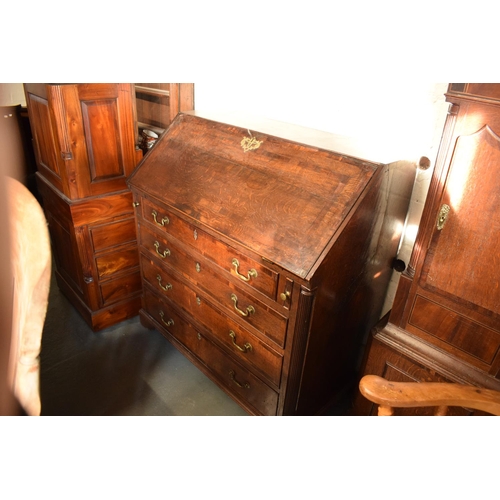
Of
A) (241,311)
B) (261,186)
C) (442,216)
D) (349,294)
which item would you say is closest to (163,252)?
(241,311)

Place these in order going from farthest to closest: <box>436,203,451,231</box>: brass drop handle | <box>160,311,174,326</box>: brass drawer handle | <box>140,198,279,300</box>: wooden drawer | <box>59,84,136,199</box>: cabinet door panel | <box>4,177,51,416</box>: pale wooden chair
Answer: <box>160,311,174,326</box>: brass drawer handle < <box>59,84,136,199</box>: cabinet door panel < <box>140,198,279,300</box>: wooden drawer < <box>436,203,451,231</box>: brass drop handle < <box>4,177,51,416</box>: pale wooden chair

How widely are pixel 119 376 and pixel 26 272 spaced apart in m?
1.80

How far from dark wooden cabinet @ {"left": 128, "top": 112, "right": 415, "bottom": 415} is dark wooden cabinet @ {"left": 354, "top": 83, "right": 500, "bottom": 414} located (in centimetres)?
22

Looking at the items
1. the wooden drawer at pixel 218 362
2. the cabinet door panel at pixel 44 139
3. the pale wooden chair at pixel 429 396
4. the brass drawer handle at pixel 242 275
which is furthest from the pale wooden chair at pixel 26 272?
the cabinet door panel at pixel 44 139

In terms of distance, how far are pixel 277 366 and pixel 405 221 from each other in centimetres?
89

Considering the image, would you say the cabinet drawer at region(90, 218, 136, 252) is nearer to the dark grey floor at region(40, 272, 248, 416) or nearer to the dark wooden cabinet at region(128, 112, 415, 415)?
the dark wooden cabinet at region(128, 112, 415, 415)

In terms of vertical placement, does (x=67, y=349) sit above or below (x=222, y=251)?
below

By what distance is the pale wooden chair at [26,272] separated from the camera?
0.61 metres

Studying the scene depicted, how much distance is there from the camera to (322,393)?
74.4 inches

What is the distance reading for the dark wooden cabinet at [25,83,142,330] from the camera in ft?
6.67

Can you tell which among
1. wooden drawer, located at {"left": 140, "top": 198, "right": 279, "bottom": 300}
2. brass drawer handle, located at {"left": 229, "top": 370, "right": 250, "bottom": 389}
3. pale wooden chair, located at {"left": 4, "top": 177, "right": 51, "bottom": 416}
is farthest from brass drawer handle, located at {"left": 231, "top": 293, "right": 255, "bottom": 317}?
pale wooden chair, located at {"left": 4, "top": 177, "right": 51, "bottom": 416}

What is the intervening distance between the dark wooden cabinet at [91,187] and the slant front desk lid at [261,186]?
395mm
